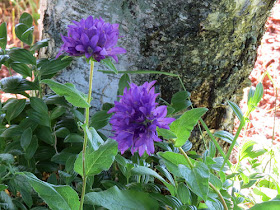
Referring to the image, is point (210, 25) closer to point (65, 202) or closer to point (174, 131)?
point (174, 131)

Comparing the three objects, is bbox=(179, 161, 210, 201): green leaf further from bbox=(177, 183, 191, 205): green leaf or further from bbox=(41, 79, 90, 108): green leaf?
bbox=(41, 79, 90, 108): green leaf

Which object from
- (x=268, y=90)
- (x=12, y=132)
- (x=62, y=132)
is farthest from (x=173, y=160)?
(x=268, y=90)

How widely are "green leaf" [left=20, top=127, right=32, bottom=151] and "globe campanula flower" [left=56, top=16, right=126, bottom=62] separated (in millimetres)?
344

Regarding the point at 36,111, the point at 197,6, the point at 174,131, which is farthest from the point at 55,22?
the point at 174,131

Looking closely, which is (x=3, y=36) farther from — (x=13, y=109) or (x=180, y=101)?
(x=180, y=101)

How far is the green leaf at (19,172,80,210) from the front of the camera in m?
0.65

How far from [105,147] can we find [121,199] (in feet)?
0.57

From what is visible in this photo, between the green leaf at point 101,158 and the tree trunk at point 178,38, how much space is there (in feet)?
1.56

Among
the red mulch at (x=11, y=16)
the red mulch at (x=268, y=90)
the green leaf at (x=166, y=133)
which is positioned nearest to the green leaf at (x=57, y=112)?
the green leaf at (x=166, y=133)

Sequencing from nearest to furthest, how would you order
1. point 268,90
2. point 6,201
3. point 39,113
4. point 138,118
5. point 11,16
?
point 138,118 → point 6,201 → point 39,113 → point 268,90 → point 11,16

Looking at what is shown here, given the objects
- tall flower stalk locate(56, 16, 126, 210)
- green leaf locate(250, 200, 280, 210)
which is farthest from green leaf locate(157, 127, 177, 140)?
green leaf locate(250, 200, 280, 210)

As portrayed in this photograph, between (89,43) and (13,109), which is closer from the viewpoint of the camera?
(89,43)

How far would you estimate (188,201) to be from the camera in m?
0.89

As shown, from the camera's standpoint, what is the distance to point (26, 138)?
3.22ft
